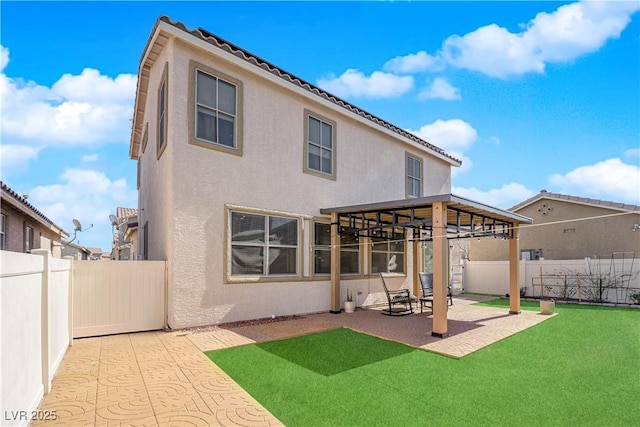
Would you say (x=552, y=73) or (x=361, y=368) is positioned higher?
(x=552, y=73)

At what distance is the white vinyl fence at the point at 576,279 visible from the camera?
13.5 m

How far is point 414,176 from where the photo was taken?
48.4 feet

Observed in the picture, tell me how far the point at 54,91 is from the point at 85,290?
17.1 feet

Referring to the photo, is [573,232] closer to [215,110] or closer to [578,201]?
[578,201]

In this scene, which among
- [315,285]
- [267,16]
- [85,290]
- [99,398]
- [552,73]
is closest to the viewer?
[99,398]

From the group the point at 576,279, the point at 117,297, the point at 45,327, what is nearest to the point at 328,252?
the point at 117,297

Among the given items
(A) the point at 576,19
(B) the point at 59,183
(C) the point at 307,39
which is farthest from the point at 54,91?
(A) the point at 576,19

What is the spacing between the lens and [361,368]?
16.9ft

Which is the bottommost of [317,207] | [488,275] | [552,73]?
[488,275]

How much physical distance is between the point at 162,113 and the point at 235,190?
9.42ft

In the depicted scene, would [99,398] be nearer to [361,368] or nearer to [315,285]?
[361,368]

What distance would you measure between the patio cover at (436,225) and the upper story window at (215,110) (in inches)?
140

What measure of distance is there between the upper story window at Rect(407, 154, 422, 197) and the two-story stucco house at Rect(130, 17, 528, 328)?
2927mm

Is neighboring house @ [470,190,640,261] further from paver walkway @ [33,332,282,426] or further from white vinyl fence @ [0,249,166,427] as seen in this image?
white vinyl fence @ [0,249,166,427]
